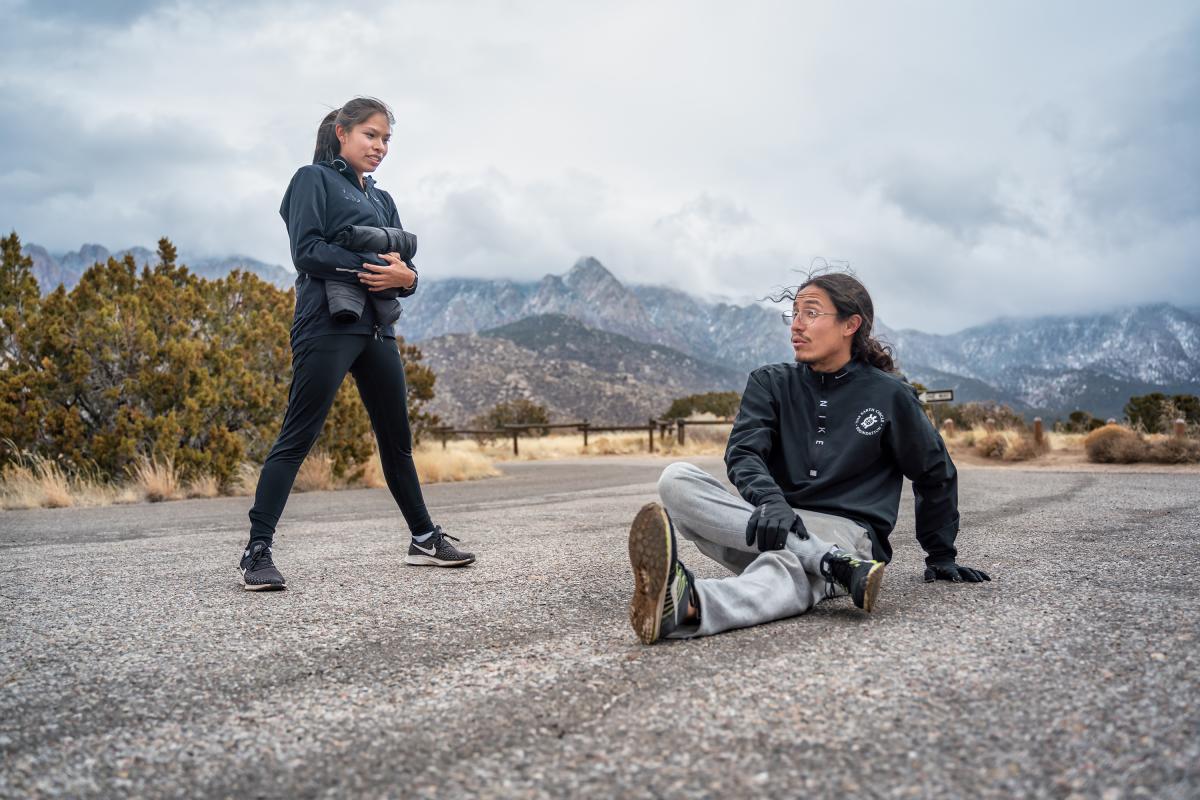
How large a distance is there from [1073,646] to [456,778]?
63.8 inches

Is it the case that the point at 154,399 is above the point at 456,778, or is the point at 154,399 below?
above

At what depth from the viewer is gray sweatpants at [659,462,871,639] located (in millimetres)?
2383

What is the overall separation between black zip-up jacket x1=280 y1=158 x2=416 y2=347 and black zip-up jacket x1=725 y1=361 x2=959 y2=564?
5.48 ft

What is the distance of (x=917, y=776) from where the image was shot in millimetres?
1396

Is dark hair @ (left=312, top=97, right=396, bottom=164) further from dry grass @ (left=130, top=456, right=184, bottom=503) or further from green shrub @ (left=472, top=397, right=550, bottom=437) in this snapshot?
green shrub @ (left=472, top=397, right=550, bottom=437)

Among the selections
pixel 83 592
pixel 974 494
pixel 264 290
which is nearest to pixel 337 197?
pixel 83 592

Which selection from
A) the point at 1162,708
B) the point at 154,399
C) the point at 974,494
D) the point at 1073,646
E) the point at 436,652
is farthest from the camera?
the point at 154,399

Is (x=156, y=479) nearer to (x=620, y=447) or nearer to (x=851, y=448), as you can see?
(x=851, y=448)

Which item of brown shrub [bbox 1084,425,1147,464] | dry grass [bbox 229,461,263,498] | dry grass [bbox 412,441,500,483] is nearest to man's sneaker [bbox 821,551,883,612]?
dry grass [bbox 229,461,263,498]

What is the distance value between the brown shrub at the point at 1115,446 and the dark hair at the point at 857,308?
13.0 m

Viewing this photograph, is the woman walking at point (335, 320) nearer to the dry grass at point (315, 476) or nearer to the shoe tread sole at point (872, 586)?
the shoe tread sole at point (872, 586)

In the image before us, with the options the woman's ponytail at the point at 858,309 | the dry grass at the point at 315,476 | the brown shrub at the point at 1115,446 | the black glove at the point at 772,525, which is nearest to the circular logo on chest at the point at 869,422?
the woman's ponytail at the point at 858,309

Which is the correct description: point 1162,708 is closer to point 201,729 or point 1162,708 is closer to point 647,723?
point 647,723

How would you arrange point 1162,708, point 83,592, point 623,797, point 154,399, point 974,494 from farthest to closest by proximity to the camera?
point 154,399 → point 974,494 → point 83,592 → point 1162,708 → point 623,797
